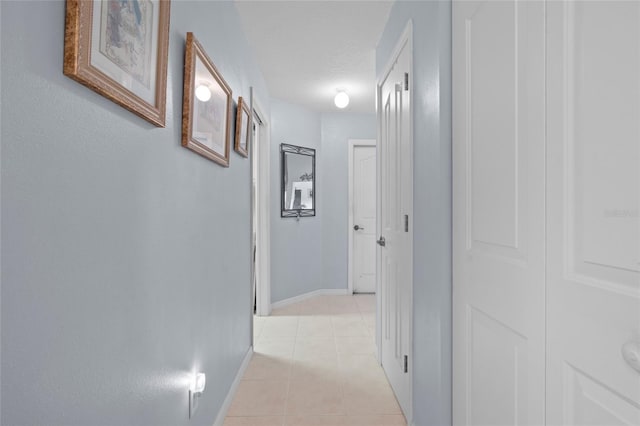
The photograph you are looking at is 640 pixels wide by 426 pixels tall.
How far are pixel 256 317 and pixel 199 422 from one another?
2.25 metres

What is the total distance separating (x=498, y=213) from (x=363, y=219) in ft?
12.7

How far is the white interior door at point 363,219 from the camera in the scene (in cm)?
497

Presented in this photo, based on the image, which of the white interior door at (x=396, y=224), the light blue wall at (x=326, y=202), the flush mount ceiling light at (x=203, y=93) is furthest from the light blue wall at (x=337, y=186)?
the flush mount ceiling light at (x=203, y=93)

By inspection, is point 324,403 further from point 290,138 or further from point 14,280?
point 290,138

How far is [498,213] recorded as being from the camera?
A: 113cm

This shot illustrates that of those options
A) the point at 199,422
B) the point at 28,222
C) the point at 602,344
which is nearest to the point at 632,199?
the point at 602,344

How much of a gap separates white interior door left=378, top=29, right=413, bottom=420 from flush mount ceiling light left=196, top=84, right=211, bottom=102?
3.09ft

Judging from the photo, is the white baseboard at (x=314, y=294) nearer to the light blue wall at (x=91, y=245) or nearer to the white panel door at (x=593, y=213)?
the light blue wall at (x=91, y=245)

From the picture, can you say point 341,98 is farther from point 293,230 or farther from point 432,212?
point 432,212

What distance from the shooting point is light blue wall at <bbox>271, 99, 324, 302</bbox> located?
418cm

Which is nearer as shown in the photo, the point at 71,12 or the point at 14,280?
the point at 14,280

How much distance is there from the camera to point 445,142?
4.77ft

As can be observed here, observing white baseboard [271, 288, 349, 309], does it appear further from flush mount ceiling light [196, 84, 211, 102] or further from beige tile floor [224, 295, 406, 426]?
flush mount ceiling light [196, 84, 211, 102]

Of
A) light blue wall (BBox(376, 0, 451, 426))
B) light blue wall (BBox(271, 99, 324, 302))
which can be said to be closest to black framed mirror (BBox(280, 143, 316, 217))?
light blue wall (BBox(271, 99, 324, 302))
